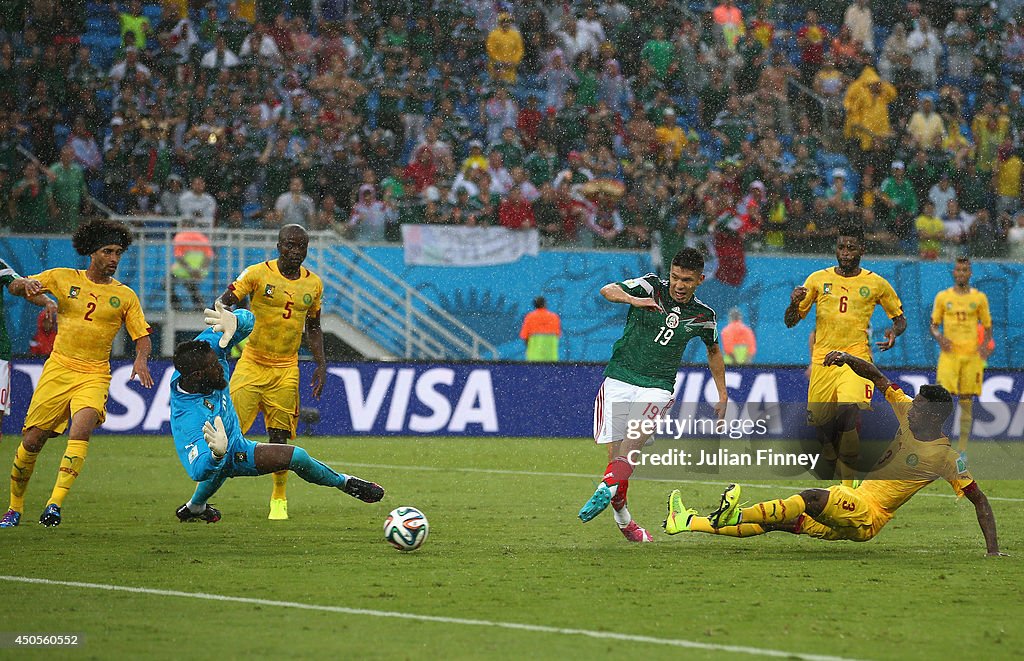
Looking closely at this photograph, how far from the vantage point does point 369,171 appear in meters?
21.3

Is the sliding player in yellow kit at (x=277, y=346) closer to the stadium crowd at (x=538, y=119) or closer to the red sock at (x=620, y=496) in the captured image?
the red sock at (x=620, y=496)

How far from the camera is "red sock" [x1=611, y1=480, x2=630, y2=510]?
9.05 meters

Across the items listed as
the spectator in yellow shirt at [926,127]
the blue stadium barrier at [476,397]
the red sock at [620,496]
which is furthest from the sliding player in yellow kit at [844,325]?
the spectator in yellow shirt at [926,127]

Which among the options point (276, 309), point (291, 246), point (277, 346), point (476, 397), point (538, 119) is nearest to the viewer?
point (291, 246)

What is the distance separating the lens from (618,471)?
29.7 feet

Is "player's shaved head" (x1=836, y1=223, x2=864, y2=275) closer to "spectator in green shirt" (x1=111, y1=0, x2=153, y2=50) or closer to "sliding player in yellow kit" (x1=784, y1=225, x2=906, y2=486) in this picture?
"sliding player in yellow kit" (x1=784, y1=225, x2=906, y2=486)

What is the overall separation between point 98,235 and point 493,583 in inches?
164

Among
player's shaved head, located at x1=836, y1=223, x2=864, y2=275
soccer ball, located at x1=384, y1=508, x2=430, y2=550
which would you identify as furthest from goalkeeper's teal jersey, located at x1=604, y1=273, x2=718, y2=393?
player's shaved head, located at x1=836, y1=223, x2=864, y2=275

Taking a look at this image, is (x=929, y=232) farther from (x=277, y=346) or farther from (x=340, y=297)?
(x=277, y=346)

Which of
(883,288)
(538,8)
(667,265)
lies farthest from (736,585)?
(538,8)

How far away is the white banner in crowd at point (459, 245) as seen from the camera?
20375mm

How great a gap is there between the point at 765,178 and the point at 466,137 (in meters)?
4.91

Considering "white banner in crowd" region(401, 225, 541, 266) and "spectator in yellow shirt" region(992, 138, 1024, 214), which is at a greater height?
"spectator in yellow shirt" region(992, 138, 1024, 214)

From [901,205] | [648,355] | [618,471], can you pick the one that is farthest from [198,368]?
[901,205]
